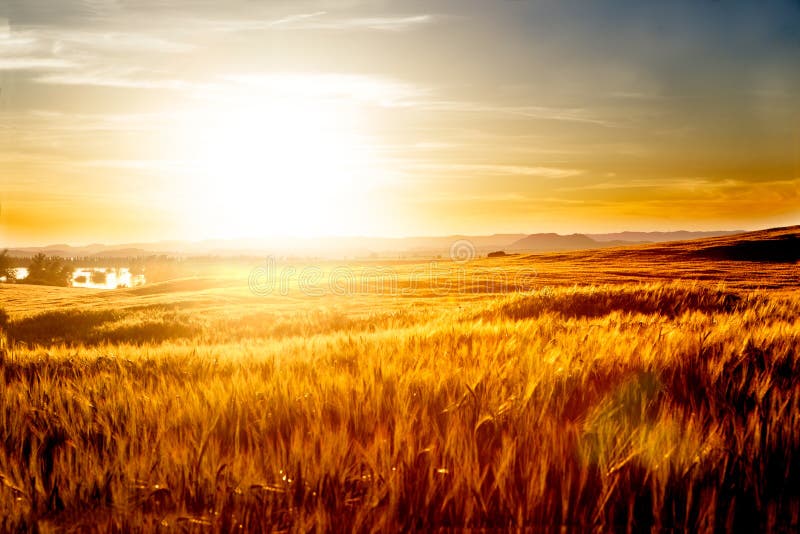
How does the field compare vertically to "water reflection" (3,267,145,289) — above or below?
above

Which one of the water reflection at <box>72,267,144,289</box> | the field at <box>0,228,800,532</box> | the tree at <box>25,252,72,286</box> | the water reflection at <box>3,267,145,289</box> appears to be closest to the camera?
the field at <box>0,228,800,532</box>

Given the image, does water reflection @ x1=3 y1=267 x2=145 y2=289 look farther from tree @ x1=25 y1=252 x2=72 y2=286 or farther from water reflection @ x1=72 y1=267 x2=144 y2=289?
tree @ x1=25 y1=252 x2=72 y2=286

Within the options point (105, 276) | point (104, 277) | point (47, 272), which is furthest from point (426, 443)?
point (105, 276)

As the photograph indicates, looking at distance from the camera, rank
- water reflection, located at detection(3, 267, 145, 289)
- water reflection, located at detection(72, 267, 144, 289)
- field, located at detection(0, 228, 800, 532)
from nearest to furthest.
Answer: field, located at detection(0, 228, 800, 532), water reflection, located at detection(3, 267, 145, 289), water reflection, located at detection(72, 267, 144, 289)

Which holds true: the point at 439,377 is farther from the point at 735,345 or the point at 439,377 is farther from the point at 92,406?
the point at 735,345

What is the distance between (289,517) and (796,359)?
3544 mm

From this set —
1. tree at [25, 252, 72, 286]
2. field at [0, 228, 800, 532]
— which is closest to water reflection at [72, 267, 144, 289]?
tree at [25, 252, 72, 286]

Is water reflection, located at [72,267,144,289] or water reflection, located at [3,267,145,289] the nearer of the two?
water reflection, located at [3,267,145,289]

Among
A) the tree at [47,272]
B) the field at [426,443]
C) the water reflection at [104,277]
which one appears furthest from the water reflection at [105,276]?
the field at [426,443]

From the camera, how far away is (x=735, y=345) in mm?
3641

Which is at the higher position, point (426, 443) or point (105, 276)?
point (426, 443)

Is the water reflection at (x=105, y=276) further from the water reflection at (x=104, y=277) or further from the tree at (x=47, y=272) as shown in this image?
the tree at (x=47, y=272)

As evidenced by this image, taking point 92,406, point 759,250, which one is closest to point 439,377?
point 92,406

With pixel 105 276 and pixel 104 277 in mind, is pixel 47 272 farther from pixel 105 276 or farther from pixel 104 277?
pixel 105 276
